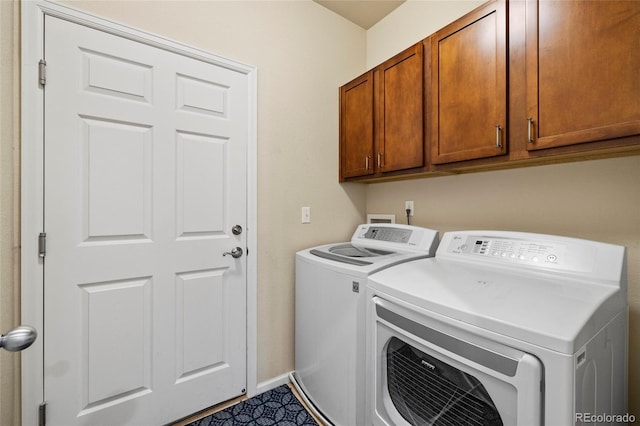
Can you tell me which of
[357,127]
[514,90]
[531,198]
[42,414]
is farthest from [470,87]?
[42,414]

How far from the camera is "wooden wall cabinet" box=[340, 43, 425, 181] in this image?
160cm

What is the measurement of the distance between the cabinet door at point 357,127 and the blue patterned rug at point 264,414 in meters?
1.54

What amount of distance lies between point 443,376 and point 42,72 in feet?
6.58

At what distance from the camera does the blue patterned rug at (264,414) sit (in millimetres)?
1524

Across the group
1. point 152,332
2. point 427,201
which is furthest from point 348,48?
point 152,332

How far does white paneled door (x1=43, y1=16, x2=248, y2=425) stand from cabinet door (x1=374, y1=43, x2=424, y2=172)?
0.88 m

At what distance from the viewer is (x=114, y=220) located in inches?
53.2

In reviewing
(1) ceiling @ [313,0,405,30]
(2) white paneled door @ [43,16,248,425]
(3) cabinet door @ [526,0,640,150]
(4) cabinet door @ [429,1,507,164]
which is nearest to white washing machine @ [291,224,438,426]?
(2) white paneled door @ [43,16,248,425]

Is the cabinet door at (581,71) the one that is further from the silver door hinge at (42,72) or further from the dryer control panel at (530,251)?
the silver door hinge at (42,72)

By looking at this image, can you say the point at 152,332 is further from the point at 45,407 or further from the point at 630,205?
the point at 630,205

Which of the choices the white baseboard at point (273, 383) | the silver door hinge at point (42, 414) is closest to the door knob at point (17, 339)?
the silver door hinge at point (42, 414)

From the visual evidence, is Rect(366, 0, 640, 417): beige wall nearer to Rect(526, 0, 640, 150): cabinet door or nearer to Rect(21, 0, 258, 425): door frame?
Rect(526, 0, 640, 150): cabinet door

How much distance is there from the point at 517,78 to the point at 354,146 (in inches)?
40.9

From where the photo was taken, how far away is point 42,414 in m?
1.21
